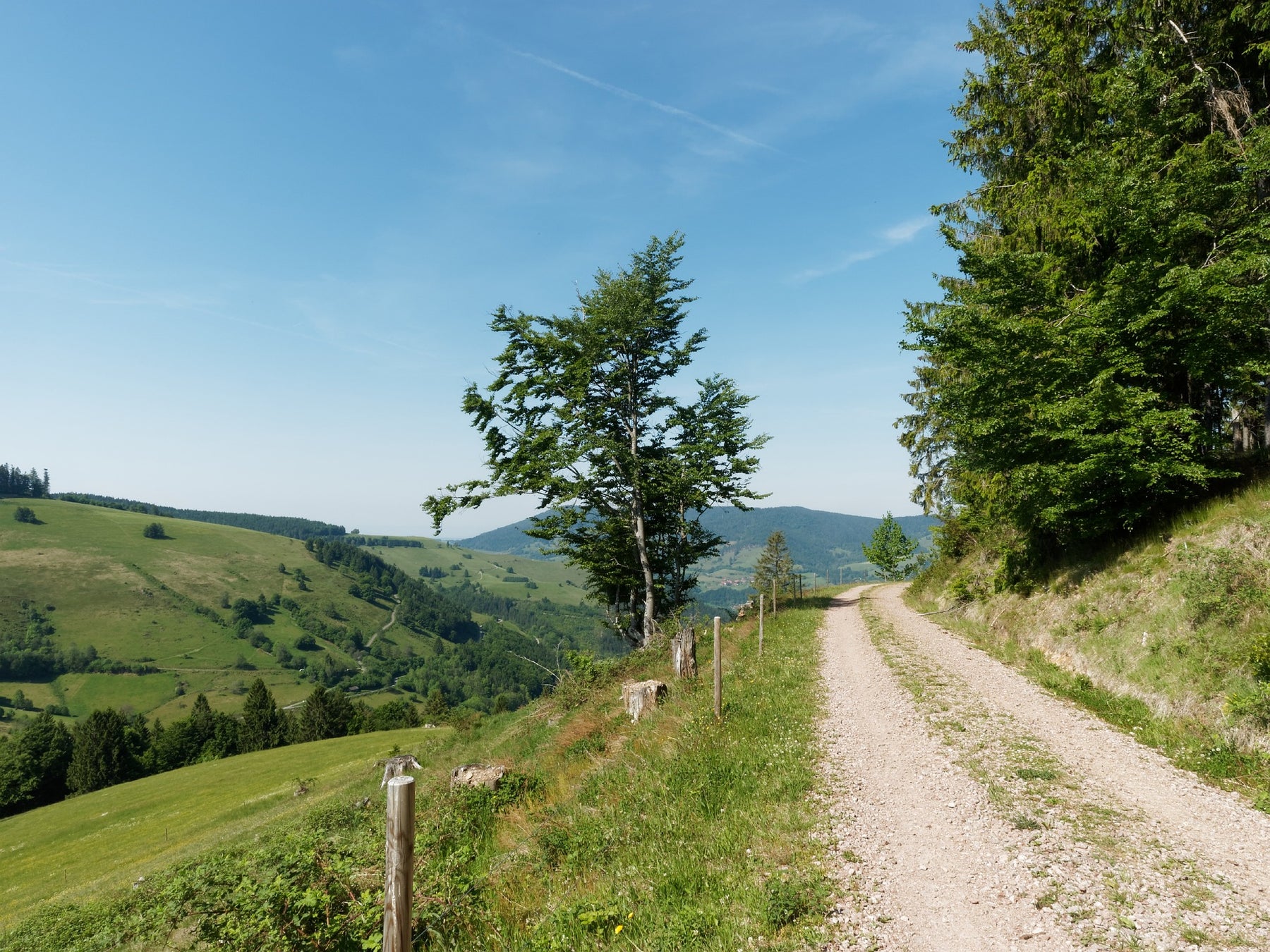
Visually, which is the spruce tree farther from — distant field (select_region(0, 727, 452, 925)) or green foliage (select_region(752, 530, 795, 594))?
green foliage (select_region(752, 530, 795, 594))

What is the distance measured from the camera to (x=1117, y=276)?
13.3 m

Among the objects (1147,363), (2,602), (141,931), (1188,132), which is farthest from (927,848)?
(2,602)

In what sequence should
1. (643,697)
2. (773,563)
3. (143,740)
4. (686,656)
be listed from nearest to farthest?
(643,697) → (686,656) → (773,563) → (143,740)

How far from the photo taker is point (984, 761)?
9.39m

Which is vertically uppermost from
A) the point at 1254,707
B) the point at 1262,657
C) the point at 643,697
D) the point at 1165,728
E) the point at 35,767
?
the point at 1262,657

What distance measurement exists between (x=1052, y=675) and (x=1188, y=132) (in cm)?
1612

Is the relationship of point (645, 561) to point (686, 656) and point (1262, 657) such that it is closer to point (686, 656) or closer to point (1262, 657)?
point (686, 656)

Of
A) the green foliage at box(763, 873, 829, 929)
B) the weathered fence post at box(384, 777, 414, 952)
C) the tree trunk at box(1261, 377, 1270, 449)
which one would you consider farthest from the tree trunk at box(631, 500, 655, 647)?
the weathered fence post at box(384, 777, 414, 952)

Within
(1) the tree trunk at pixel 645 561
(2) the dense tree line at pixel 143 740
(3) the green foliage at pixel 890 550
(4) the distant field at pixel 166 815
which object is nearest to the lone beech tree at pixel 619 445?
(1) the tree trunk at pixel 645 561

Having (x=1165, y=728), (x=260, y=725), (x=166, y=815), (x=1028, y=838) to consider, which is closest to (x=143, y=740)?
(x=260, y=725)

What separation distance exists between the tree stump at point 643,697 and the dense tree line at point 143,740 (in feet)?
279

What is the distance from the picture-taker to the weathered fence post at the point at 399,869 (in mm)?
4418

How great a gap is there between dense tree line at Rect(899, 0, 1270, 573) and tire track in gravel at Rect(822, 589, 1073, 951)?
8.74 meters

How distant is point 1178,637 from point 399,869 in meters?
14.8
